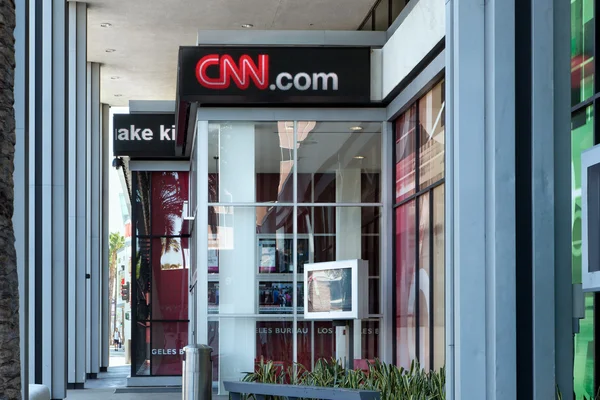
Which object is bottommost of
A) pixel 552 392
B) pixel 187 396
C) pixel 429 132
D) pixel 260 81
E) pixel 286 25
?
pixel 187 396

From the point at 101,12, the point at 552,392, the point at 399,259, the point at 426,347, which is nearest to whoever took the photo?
the point at 552,392

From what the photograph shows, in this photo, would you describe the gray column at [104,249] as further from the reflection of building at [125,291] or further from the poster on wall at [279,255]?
the poster on wall at [279,255]

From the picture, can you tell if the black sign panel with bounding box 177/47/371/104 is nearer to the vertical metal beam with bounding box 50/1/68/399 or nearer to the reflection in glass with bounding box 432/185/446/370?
the reflection in glass with bounding box 432/185/446/370

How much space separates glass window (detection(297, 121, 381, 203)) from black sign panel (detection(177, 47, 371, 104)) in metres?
0.65

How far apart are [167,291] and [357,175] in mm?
9364

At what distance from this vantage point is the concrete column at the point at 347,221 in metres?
14.5

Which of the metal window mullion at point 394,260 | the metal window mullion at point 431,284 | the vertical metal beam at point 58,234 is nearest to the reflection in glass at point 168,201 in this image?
the vertical metal beam at point 58,234

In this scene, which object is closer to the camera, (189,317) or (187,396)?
(187,396)

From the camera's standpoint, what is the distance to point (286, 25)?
2256 cm

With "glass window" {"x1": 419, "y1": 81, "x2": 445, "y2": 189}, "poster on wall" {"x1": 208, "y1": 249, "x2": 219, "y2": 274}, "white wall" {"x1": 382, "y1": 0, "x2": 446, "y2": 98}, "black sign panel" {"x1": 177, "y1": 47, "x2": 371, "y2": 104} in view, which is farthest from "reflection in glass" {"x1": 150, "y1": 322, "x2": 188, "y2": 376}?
"glass window" {"x1": 419, "y1": 81, "x2": 445, "y2": 189}

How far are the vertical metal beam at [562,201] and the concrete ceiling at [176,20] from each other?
46.6 feet

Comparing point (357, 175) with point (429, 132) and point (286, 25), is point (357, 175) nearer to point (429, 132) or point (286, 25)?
point (429, 132)

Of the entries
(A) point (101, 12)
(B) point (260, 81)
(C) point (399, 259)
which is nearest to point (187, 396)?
(C) point (399, 259)

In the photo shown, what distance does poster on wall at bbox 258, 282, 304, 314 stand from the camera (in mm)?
14609
